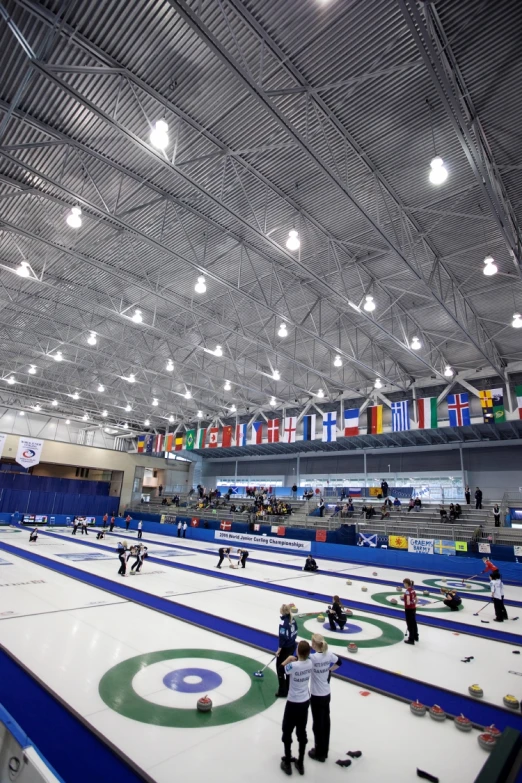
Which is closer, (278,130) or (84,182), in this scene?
(278,130)

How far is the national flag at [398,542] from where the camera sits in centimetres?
2573

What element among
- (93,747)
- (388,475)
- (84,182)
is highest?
(84,182)

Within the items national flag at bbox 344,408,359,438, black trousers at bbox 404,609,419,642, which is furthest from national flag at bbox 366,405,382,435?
black trousers at bbox 404,609,419,642

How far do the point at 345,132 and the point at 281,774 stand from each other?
1377 centimetres

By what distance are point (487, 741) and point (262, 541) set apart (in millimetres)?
28422

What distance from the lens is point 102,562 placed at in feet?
68.1

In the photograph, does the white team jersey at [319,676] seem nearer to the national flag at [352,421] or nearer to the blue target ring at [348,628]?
the blue target ring at [348,628]

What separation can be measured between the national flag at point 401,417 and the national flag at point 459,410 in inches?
104

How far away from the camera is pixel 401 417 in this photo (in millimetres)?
25547

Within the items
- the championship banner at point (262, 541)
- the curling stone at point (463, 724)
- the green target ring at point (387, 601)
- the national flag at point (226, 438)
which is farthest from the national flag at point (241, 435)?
the curling stone at point (463, 724)

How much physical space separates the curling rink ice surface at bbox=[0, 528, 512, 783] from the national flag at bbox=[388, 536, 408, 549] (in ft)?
35.5

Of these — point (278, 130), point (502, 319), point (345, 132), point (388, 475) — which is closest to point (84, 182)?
point (278, 130)

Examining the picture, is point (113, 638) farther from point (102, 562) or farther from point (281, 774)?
point (102, 562)

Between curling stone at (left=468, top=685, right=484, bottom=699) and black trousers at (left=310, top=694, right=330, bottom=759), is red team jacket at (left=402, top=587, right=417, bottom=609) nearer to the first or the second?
curling stone at (left=468, top=685, right=484, bottom=699)
